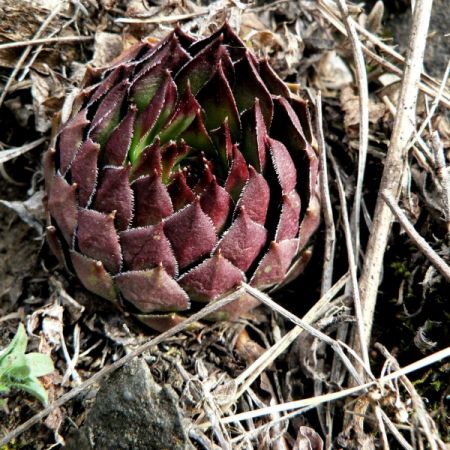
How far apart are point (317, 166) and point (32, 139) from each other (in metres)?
1.07

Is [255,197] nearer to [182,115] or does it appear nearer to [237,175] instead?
[237,175]

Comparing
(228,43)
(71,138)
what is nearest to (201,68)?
(228,43)

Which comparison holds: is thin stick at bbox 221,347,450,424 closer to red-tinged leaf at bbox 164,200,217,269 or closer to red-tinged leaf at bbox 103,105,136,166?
red-tinged leaf at bbox 164,200,217,269

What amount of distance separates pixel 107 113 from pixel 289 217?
60 centimetres

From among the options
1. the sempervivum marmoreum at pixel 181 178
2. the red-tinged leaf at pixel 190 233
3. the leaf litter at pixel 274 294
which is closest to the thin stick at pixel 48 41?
the leaf litter at pixel 274 294

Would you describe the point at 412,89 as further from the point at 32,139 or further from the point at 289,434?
the point at 32,139

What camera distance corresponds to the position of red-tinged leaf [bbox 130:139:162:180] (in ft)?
5.49

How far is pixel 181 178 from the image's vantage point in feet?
5.51

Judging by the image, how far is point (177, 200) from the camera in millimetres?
1708

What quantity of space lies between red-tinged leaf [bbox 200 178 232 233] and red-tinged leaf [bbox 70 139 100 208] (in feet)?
1.03

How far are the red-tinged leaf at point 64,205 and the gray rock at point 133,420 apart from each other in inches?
18.0

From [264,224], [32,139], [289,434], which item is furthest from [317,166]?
[32,139]

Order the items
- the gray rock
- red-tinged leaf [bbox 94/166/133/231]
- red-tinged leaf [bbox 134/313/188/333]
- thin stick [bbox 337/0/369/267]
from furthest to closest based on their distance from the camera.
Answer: thin stick [bbox 337/0/369/267] → red-tinged leaf [bbox 134/313/188/333] → red-tinged leaf [bbox 94/166/133/231] → the gray rock

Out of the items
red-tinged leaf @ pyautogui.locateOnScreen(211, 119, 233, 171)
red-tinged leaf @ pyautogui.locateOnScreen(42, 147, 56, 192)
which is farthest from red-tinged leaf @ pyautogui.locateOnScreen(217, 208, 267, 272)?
red-tinged leaf @ pyautogui.locateOnScreen(42, 147, 56, 192)
